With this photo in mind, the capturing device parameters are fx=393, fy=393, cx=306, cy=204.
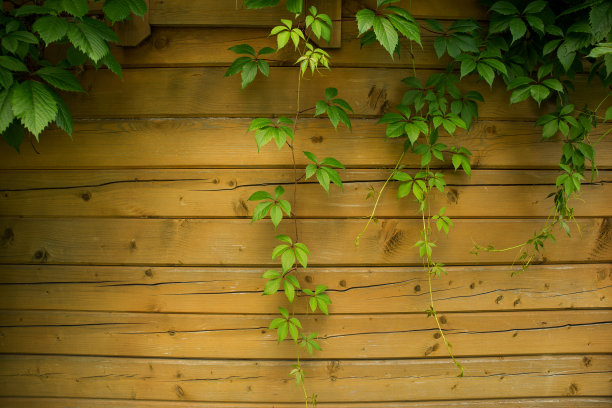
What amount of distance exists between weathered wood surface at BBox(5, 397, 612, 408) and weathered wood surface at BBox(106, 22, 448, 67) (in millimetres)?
1241

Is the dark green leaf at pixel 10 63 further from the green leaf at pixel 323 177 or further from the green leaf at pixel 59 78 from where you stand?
the green leaf at pixel 323 177

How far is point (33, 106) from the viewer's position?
39.5 inches

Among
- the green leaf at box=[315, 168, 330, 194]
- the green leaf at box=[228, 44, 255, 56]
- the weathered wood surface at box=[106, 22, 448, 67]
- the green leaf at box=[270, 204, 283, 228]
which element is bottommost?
the green leaf at box=[270, 204, 283, 228]

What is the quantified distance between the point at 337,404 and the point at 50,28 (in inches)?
60.0

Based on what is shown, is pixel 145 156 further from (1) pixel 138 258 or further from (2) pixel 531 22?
(2) pixel 531 22

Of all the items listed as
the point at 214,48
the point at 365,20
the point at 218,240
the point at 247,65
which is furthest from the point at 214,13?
the point at 218,240

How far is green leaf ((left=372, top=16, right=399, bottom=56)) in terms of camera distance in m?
1.05

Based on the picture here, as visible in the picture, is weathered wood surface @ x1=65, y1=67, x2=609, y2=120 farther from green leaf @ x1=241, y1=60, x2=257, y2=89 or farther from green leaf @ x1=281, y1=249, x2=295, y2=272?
green leaf @ x1=281, y1=249, x2=295, y2=272

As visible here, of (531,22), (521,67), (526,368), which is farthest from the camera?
(526,368)

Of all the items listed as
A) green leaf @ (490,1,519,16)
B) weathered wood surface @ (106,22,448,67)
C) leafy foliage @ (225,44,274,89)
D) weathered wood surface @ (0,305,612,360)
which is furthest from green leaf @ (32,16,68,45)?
green leaf @ (490,1,519,16)

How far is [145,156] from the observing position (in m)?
1.36

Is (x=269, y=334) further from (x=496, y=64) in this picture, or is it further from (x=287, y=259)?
(x=496, y=64)

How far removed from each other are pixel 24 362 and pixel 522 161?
1.97 metres

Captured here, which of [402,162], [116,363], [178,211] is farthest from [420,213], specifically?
[116,363]
